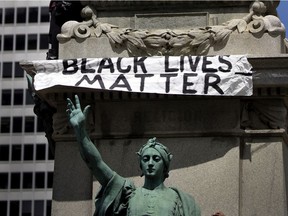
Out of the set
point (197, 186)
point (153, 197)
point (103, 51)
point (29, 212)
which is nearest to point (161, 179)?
point (153, 197)

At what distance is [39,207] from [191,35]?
195 ft

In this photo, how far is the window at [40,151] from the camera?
79438 mm

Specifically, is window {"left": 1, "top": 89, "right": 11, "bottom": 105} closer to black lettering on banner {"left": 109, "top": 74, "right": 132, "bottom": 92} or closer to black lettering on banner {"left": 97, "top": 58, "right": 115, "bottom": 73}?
black lettering on banner {"left": 97, "top": 58, "right": 115, "bottom": 73}

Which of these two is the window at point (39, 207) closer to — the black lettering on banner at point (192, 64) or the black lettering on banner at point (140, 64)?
the black lettering on banner at point (140, 64)

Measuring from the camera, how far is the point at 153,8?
19734 mm

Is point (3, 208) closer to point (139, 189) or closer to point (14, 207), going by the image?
point (14, 207)

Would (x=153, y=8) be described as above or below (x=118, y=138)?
above

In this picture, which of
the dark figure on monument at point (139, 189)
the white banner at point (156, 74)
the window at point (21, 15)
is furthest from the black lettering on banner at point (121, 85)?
the window at point (21, 15)

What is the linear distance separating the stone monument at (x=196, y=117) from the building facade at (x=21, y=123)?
187 ft

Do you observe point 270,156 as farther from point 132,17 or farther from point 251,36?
point 132,17

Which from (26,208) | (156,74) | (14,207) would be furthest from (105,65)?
(14,207)

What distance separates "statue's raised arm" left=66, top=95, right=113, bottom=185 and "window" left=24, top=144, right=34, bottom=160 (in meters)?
64.6

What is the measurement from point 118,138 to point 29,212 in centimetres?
5989

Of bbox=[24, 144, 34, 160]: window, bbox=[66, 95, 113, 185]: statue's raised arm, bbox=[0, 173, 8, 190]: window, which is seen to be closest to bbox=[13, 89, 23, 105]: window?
bbox=[24, 144, 34, 160]: window
